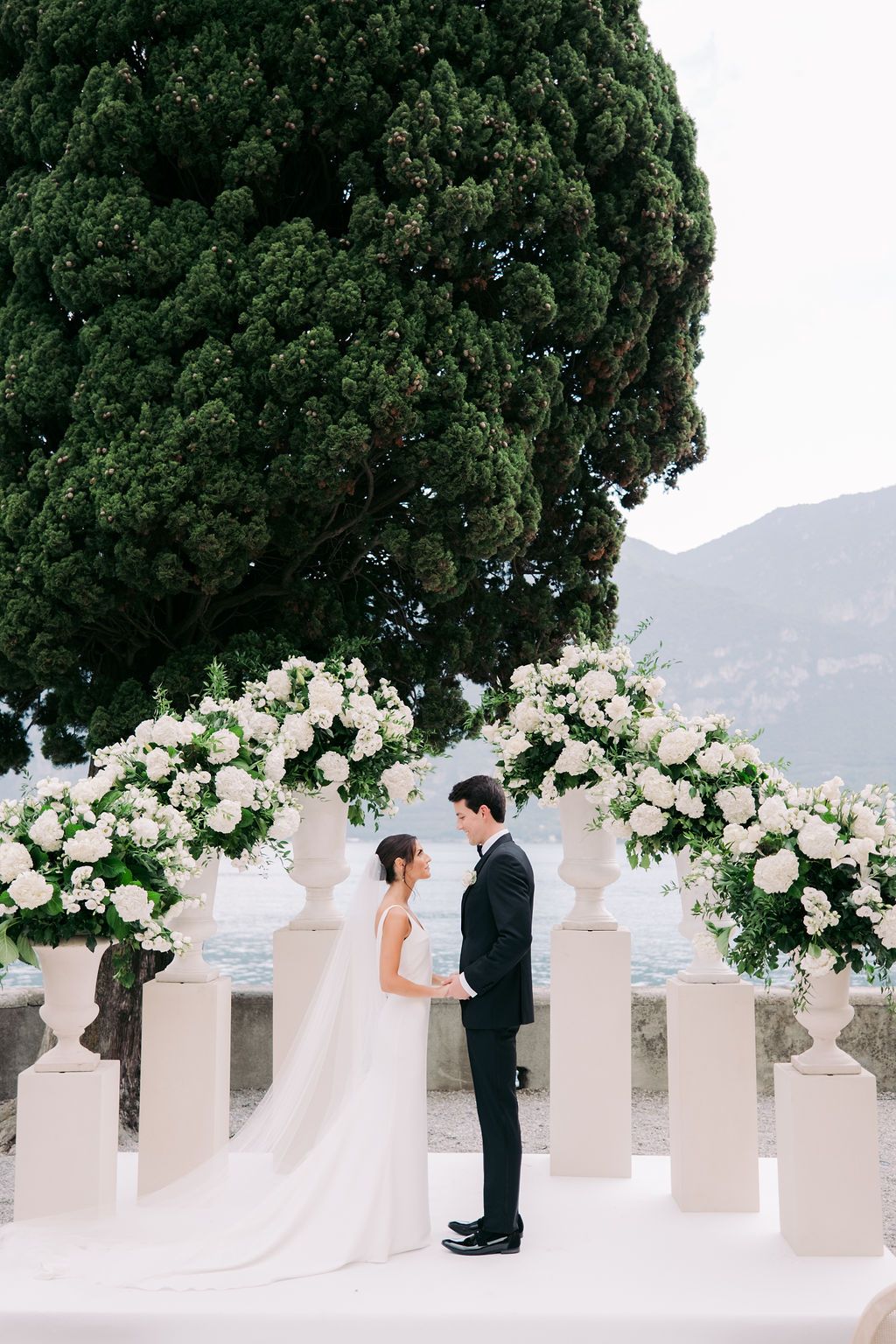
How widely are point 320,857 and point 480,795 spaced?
4.23 ft

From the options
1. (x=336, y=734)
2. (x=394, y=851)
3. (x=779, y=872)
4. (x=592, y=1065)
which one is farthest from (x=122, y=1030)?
(x=779, y=872)

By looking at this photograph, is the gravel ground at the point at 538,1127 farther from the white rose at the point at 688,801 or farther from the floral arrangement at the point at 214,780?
the white rose at the point at 688,801

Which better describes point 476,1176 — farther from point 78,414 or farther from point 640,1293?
point 78,414

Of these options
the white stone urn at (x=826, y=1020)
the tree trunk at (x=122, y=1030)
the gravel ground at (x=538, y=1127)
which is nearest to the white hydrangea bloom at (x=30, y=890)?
the white stone urn at (x=826, y=1020)

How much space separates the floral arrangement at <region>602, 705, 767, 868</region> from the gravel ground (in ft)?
9.70

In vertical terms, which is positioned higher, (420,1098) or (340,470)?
(340,470)

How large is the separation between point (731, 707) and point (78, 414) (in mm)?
56212

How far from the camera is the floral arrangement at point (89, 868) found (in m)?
4.15

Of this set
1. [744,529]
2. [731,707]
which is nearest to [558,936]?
[731,707]

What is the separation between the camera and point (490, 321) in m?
7.25

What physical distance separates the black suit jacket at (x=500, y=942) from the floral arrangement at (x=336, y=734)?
3.43ft

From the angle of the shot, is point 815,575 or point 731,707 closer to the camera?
point 731,707

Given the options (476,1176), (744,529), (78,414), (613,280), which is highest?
(744,529)

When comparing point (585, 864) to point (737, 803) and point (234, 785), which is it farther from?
point (234, 785)
